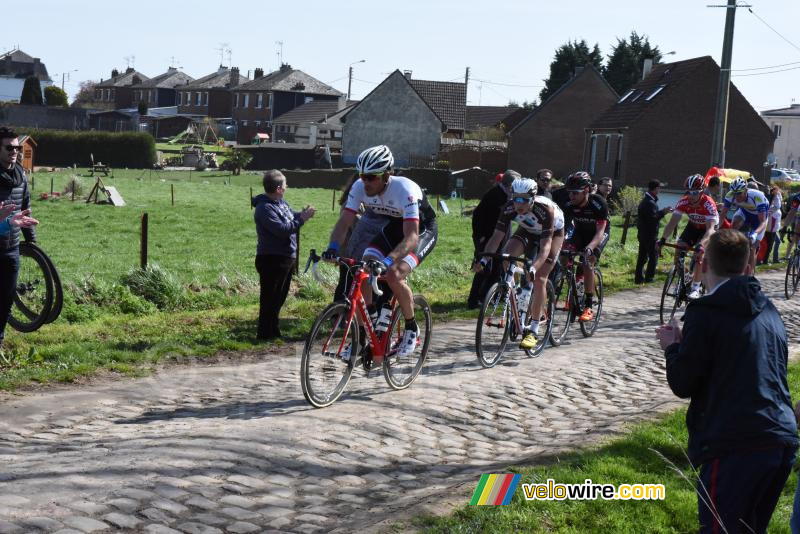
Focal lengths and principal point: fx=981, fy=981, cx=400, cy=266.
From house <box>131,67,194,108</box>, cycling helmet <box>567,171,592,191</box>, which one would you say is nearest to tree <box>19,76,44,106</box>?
house <box>131,67,194,108</box>

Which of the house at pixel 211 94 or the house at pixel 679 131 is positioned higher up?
the house at pixel 211 94

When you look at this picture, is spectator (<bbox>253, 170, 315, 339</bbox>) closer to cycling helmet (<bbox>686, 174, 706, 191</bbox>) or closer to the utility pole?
cycling helmet (<bbox>686, 174, 706, 191</bbox>)

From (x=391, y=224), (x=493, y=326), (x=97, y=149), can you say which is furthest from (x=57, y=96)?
(x=391, y=224)

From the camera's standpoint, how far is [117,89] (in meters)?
146

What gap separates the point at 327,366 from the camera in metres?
8.18

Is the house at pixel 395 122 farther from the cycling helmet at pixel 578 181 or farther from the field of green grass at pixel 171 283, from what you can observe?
the cycling helmet at pixel 578 181

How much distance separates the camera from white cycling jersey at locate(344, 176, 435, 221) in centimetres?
839

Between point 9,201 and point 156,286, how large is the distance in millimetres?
4971

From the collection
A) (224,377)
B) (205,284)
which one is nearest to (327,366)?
(224,377)

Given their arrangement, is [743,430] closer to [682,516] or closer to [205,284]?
[682,516]

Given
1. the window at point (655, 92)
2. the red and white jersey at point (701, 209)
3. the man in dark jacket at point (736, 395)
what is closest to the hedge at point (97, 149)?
the window at point (655, 92)

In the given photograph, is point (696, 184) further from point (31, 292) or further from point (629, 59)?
point (629, 59)

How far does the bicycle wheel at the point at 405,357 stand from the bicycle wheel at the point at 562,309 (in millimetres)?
3320

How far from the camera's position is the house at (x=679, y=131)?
190ft
